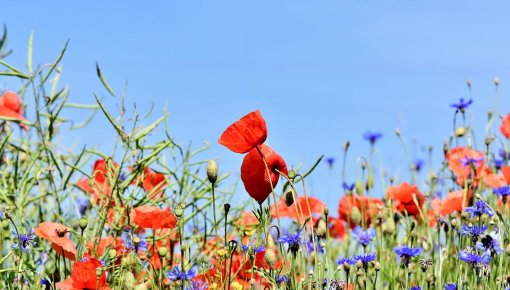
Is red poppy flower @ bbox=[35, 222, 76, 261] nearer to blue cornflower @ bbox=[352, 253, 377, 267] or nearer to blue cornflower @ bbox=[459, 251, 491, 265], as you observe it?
blue cornflower @ bbox=[352, 253, 377, 267]

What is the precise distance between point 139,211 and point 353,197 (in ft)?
4.38

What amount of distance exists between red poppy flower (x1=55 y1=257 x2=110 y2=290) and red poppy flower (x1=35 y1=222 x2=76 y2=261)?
98 millimetres

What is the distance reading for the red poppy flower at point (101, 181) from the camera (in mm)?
2314

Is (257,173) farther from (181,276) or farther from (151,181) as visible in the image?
(151,181)

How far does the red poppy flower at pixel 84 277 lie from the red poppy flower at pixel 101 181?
1.90ft

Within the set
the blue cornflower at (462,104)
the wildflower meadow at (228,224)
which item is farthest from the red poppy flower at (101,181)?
the blue cornflower at (462,104)

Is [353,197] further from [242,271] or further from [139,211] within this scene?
[139,211]

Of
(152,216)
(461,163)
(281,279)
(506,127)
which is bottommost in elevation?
(281,279)

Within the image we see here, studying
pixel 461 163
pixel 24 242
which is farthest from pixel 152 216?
pixel 461 163

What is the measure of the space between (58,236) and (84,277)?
6.6 inches

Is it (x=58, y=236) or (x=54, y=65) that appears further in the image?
(x=54, y=65)

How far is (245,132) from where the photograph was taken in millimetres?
1550

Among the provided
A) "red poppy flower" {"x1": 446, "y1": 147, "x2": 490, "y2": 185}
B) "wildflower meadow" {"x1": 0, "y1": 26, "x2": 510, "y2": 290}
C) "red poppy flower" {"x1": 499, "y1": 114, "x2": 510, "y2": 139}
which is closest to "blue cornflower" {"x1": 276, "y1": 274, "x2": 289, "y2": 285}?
"wildflower meadow" {"x1": 0, "y1": 26, "x2": 510, "y2": 290}

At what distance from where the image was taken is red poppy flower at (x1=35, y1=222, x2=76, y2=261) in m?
1.79
